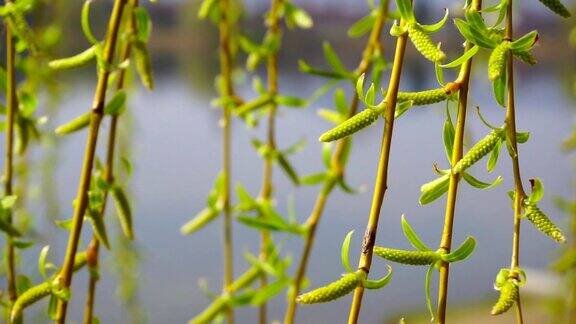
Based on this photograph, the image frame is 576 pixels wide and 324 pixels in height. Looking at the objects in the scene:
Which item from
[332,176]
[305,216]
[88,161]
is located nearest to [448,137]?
[88,161]

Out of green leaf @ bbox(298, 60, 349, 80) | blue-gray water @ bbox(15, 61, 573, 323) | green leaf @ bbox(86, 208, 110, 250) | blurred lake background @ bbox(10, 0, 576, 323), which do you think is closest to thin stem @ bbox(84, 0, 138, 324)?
green leaf @ bbox(86, 208, 110, 250)

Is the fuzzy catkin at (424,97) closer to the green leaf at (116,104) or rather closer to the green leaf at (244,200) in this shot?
the green leaf at (116,104)

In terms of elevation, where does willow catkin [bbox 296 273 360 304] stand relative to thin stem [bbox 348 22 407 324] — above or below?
below

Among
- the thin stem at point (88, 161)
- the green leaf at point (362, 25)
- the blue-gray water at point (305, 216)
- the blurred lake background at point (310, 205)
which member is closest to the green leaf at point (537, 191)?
the thin stem at point (88, 161)

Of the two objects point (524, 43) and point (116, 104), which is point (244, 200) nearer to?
point (116, 104)

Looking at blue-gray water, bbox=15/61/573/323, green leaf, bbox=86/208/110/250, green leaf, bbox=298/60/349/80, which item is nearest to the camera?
green leaf, bbox=86/208/110/250

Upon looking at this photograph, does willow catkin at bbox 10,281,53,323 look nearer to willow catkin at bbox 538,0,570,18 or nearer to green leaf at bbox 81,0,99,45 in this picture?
green leaf at bbox 81,0,99,45

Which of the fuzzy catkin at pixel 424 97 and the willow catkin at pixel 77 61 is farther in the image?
the willow catkin at pixel 77 61
